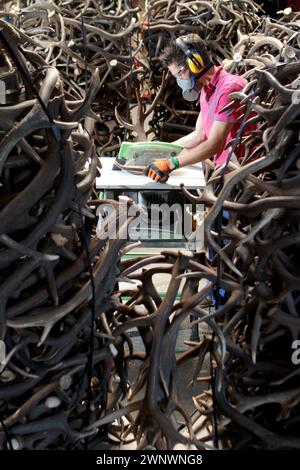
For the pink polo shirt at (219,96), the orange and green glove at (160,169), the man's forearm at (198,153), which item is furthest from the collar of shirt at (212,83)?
the orange and green glove at (160,169)

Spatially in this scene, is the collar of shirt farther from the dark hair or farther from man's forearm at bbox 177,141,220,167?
man's forearm at bbox 177,141,220,167

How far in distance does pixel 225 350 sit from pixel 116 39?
2.21 m

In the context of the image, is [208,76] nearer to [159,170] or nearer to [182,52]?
[182,52]

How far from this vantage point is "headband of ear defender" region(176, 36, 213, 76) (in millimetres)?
2121

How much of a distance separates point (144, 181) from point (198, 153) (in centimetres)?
23

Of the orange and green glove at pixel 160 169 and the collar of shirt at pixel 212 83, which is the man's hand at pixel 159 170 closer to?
the orange and green glove at pixel 160 169

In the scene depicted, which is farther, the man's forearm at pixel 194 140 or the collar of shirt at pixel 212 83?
the man's forearm at pixel 194 140

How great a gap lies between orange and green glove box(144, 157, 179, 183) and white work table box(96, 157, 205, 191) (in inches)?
0.9

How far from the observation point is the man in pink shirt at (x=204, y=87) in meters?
2.08

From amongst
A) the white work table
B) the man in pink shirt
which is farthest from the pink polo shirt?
the white work table

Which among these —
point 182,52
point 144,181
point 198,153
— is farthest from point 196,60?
point 144,181

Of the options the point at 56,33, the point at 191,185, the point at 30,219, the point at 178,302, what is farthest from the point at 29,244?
the point at 56,33

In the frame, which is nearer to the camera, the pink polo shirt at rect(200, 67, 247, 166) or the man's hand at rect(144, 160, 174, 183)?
the pink polo shirt at rect(200, 67, 247, 166)

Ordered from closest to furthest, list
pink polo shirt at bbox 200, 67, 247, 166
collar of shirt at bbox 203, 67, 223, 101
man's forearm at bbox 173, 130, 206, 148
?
1. pink polo shirt at bbox 200, 67, 247, 166
2. collar of shirt at bbox 203, 67, 223, 101
3. man's forearm at bbox 173, 130, 206, 148
